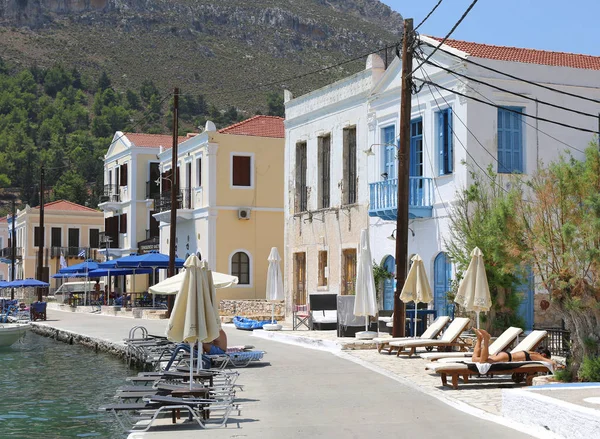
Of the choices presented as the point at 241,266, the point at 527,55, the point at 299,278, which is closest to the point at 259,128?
the point at 241,266

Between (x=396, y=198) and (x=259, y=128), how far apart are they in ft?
56.1

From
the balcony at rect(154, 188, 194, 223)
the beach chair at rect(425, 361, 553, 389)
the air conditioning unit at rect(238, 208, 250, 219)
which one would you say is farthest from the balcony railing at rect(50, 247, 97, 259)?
the beach chair at rect(425, 361, 553, 389)

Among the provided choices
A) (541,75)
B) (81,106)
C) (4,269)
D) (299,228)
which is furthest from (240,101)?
(541,75)

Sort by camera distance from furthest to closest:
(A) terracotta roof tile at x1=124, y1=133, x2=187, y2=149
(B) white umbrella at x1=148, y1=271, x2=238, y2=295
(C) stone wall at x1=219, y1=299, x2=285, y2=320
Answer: (A) terracotta roof tile at x1=124, y1=133, x2=187, y2=149, (C) stone wall at x1=219, y1=299, x2=285, y2=320, (B) white umbrella at x1=148, y1=271, x2=238, y2=295

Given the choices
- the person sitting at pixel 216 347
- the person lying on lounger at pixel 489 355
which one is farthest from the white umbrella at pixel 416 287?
the person lying on lounger at pixel 489 355

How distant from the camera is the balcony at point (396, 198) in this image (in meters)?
26.6

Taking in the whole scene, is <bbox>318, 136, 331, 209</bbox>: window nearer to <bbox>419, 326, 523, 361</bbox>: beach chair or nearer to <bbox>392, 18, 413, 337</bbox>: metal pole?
Answer: <bbox>392, 18, 413, 337</bbox>: metal pole

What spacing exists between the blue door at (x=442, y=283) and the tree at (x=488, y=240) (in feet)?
2.02

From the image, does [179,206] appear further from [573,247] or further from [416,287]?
[573,247]

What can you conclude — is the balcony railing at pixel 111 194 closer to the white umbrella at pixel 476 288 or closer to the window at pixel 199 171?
the window at pixel 199 171

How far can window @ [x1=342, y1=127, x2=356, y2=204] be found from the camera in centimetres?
3179

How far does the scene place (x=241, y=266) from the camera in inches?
1668

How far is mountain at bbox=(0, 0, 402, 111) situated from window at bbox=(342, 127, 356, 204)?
90148mm

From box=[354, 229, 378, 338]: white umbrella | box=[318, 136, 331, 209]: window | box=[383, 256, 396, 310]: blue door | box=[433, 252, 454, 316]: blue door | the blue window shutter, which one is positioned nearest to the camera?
box=[354, 229, 378, 338]: white umbrella
